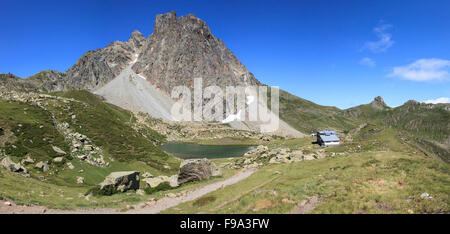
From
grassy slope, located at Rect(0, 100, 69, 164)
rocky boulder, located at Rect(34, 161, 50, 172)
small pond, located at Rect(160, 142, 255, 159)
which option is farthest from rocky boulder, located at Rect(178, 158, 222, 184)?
small pond, located at Rect(160, 142, 255, 159)

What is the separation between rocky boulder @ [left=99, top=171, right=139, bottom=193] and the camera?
33406 mm

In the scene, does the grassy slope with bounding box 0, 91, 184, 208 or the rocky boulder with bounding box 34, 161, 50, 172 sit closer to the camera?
the grassy slope with bounding box 0, 91, 184, 208

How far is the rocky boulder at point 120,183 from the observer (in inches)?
1315

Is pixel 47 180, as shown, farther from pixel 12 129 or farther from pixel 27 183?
pixel 12 129

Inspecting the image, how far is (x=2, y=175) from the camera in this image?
27.3 metres

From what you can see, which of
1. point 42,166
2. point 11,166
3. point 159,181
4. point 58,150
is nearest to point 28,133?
point 58,150

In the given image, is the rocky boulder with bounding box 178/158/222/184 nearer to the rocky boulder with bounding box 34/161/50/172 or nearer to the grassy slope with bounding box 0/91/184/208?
the grassy slope with bounding box 0/91/184/208

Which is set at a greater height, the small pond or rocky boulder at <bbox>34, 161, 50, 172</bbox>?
rocky boulder at <bbox>34, 161, 50, 172</bbox>

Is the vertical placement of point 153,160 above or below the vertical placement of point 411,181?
below

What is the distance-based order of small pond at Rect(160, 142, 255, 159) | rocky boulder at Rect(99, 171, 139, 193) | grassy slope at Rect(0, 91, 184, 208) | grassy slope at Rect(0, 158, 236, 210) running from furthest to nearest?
small pond at Rect(160, 142, 255, 159), rocky boulder at Rect(99, 171, 139, 193), grassy slope at Rect(0, 91, 184, 208), grassy slope at Rect(0, 158, 236, 210)

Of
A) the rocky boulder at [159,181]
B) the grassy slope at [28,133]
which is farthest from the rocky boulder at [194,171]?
the grassy slope at [28,133]

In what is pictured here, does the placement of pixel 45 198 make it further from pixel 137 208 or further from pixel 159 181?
pixel 159 181
